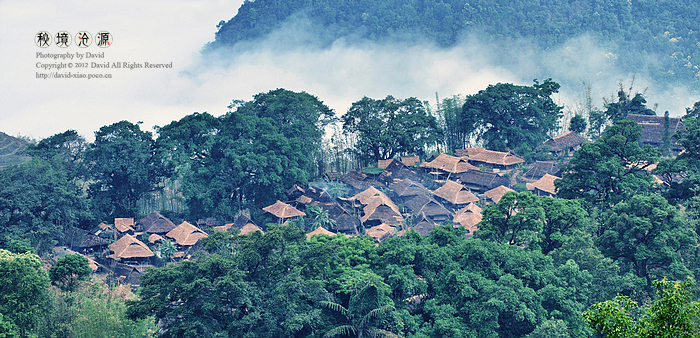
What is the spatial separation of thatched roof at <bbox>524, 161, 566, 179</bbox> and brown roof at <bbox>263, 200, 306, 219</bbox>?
1413 cm

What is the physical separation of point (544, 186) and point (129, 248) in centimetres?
2172

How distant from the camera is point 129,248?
29062 millimetres

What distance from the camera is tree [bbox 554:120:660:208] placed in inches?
920

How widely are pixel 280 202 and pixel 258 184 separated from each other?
9.43ft

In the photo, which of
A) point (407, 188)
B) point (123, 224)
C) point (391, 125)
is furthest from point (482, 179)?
point (123, 224)

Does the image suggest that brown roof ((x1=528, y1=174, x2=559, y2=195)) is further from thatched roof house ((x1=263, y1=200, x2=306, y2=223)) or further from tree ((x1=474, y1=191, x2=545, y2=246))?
tree ((x1=474, y1=191, x2=545, y2=246))

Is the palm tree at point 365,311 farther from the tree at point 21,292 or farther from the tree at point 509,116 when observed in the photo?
the tree at point 509,116

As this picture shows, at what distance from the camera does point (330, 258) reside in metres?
17.7

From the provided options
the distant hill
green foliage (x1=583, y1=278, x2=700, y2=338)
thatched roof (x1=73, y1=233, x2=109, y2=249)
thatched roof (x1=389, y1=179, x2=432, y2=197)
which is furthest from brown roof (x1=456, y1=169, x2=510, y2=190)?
green foliage (x1=583, y1=278, x2=700, y2=338)

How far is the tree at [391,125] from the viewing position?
40594 millimetres

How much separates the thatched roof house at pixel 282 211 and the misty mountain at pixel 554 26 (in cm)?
5041

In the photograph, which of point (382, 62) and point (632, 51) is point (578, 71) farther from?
point (382, 62)

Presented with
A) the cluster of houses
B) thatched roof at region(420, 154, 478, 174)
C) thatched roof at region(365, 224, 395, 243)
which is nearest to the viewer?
thatched roof at region(365, 224, 395, 243)

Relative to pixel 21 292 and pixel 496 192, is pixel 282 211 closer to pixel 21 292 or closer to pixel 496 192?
pixel 496 192
